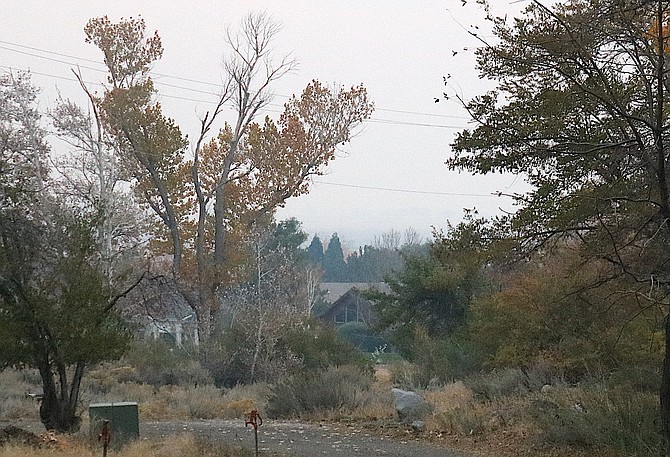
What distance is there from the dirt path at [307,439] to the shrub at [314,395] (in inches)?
56.4

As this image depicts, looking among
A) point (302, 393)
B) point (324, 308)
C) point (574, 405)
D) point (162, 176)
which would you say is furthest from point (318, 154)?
point (324, 308)

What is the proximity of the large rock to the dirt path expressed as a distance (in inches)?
40.9

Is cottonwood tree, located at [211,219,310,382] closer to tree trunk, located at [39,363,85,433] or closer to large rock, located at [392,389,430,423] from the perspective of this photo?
large rock, located at [392,389,430,423]

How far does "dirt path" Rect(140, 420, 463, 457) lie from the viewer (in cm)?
1555

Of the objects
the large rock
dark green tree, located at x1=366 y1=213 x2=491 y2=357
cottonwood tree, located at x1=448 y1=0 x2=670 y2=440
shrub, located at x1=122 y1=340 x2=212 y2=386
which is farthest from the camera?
dark green tree, located at x1=366 y1=213 x2=491 y2=357

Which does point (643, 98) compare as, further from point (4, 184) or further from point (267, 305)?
point (267, 305)

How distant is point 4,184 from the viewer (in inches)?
688

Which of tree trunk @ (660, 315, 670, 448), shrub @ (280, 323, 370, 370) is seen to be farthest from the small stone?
shrub @ (280, 323, 370, 370)

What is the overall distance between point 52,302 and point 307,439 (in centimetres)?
545

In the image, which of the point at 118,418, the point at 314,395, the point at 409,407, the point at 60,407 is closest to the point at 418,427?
the point at 409,407

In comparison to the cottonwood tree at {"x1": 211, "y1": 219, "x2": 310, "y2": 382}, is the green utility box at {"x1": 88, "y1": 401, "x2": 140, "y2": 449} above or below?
below

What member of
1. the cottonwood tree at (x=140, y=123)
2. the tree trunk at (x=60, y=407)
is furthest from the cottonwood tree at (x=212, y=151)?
the tree trunk at (x=60, y=407)

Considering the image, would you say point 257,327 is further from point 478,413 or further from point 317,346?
point 478,413

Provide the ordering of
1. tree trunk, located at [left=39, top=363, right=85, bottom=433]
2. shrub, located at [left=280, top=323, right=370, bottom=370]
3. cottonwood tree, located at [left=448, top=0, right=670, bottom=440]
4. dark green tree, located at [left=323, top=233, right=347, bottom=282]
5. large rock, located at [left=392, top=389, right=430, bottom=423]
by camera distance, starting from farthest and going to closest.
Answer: dark green tree, located at [left=323, top=233, right=347, bottom=282]
shrub, located at [left=280, top=323, right=370, bottom=370]
large rock, located at [left=392, top=389, right=430, bottom=423]
tree trunk, located at [left=39, top=363, right=85, bottom=433]
cottonwood tree, located at [left=448, top=0, right=670, bottom=440]
